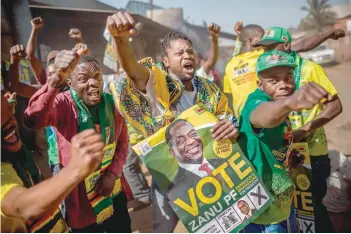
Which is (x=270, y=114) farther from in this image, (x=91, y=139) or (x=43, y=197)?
(x=43, y=197)

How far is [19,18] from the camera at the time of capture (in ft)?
21.0

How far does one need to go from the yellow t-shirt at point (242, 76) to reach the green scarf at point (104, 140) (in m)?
1.43

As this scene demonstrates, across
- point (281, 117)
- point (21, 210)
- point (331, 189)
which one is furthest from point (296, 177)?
point (21, 210)

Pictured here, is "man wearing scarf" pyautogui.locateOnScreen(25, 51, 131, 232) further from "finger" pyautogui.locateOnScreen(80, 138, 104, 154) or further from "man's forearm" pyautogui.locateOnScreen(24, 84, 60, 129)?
"finger" pyautogui.locateOnScreen(80, 138, 104, 154)

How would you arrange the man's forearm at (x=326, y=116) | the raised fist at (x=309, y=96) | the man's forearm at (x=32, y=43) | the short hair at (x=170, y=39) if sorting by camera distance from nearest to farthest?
the raised fist at (x=309, y=96) → the short hair at (x=170, y=39) → the man's forearm at (x=326, y=116) → the man's forearm at (x=32, y=43)

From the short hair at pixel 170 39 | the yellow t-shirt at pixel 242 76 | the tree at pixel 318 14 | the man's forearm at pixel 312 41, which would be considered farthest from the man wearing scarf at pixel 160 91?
the tree at pixel 318 14

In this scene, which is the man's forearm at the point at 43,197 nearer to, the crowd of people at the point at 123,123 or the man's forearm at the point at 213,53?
the crowd of people at the point at 123,123

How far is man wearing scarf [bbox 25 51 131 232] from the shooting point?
8.43ft

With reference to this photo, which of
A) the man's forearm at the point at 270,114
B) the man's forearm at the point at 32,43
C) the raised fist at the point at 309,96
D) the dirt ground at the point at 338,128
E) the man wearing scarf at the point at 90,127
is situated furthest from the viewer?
the dirt ground at the point at 338,128

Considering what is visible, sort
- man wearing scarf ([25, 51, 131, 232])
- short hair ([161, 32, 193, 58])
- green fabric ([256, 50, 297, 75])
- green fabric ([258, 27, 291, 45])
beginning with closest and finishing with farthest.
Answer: green fabric ([256, 50, 297, 75]), man wearing scarf ([25, 51, 131, 232]), short hair ([161, 32, 193, 58]), green fabric ([258, 27, 291, 45])

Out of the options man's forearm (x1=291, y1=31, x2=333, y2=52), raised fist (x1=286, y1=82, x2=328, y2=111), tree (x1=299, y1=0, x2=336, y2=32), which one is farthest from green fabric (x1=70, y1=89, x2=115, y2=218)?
tree (x1=299, y1=0, x2=336, y2=32)

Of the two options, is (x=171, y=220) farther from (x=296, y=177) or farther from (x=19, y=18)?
(x=19, y=18)

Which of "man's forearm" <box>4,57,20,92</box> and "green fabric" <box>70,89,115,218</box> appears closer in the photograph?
"green fabric" <box>70,89,115,218</box>

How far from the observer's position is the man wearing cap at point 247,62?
3.69 m
